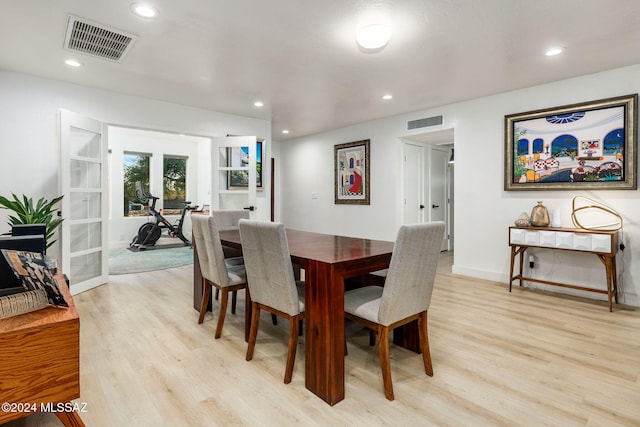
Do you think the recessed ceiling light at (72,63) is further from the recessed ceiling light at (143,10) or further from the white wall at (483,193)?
the white wall at (483,193)

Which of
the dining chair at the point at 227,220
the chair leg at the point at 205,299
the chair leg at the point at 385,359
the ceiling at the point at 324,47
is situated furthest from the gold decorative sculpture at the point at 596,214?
the chair leg at the point at 205,299

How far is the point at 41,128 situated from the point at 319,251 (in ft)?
11.7

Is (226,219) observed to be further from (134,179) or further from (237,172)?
(134,179)

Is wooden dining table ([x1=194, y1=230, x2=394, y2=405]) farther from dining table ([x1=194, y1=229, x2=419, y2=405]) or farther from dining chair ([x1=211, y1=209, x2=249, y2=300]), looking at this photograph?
dining chair ([x1=211, y1=209, x2=249, y2=300])

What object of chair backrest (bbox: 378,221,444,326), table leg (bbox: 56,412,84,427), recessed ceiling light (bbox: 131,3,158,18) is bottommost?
table leg (bbox: 56,412,84,427)

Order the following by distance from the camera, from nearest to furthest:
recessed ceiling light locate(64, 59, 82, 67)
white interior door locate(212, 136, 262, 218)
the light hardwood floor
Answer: the light hardwood floor < recessed ceiling light locate(64, 59, 82, 67) < white interior door locate(212, 136, 262, 218)

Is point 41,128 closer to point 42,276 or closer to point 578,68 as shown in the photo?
point 42,276

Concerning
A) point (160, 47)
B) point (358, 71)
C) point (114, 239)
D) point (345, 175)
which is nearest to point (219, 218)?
point (160, 47)

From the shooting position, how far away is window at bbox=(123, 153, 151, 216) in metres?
7.44

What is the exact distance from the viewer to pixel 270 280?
→ 1982 mm

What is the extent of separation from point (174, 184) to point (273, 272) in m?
7.07

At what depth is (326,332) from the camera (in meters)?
1.75

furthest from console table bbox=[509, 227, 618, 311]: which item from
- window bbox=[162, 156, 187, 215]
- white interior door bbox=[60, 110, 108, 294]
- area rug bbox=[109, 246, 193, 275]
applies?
window bbox=[162, 156, 187, 215]

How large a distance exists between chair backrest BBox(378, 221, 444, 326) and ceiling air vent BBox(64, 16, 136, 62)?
104 inches
